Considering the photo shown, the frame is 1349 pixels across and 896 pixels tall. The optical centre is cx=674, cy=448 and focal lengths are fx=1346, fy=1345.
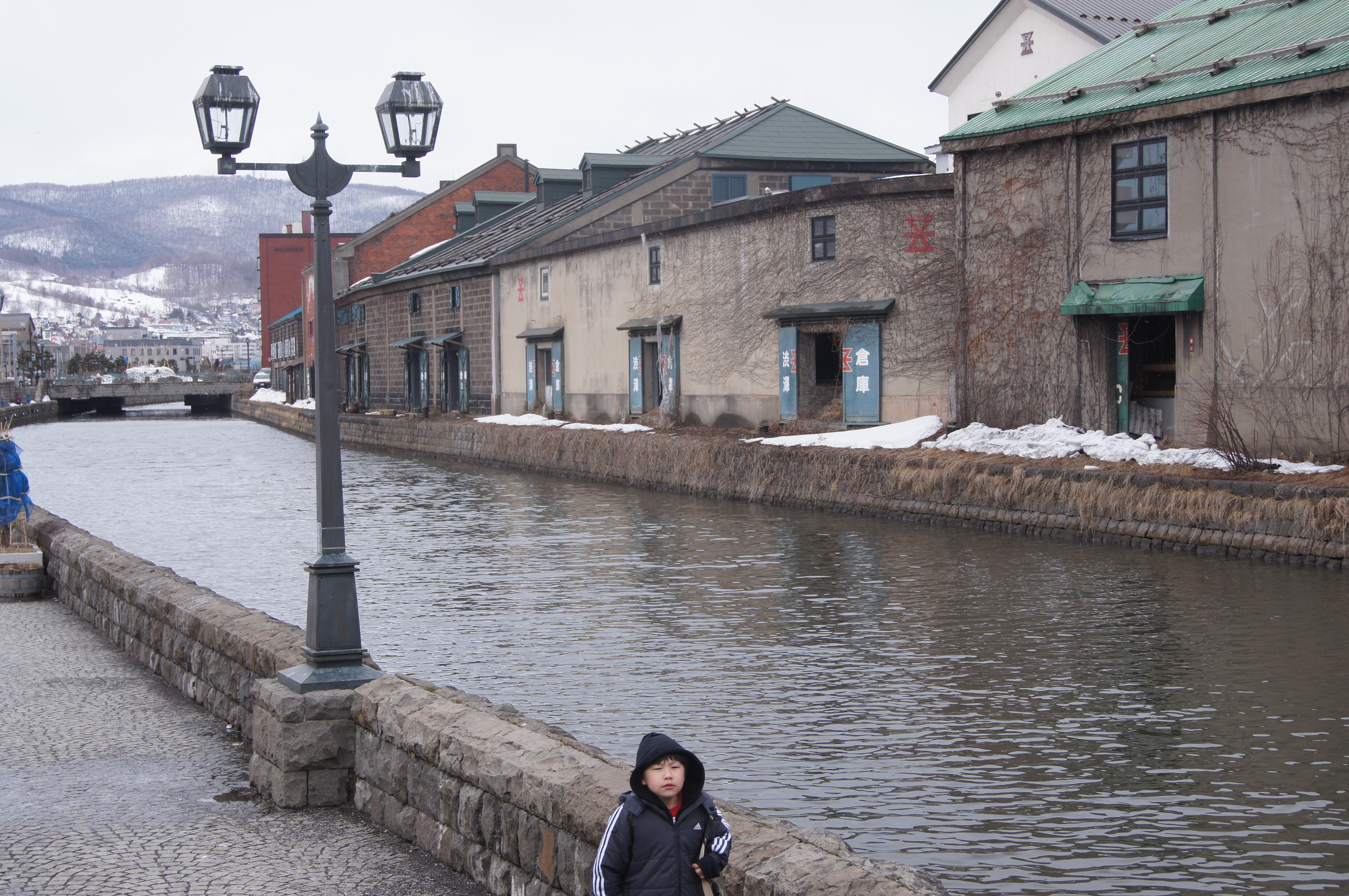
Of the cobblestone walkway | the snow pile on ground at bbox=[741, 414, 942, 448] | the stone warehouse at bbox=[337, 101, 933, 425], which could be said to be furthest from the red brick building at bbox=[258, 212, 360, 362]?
the cobblestone walkway

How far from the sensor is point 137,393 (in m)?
89.2

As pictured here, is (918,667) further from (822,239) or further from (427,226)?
(427,226)

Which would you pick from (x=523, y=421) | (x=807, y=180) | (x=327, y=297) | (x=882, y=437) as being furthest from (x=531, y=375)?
(x=327, y=297)

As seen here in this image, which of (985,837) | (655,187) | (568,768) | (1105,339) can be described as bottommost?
(985,837)

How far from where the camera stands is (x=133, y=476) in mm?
32906

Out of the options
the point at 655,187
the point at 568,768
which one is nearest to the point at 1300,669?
the point at 568,768

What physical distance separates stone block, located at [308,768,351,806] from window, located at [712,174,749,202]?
31.0m

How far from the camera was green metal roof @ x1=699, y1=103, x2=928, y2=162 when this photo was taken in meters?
37.0

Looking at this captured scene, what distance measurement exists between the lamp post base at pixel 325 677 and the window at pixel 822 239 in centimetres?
1966

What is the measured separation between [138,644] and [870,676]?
5797 millimetres

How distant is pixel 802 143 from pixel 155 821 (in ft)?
110

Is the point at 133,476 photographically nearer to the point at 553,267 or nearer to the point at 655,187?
the point at 553,267

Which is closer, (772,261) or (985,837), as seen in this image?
(985,837)

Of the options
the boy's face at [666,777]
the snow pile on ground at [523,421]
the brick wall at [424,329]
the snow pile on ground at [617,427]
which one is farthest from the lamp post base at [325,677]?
the brick wall at [424,329]
